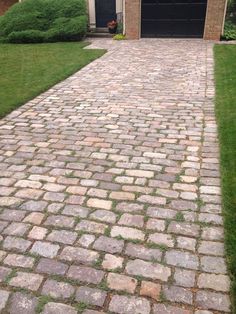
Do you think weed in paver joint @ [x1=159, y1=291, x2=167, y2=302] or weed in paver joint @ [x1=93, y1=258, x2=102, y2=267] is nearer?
weed in paver joint @ [x1=159, y1=291, x2=167, y2=302]

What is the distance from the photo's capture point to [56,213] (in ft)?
13.5

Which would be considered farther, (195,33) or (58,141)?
(195,33)

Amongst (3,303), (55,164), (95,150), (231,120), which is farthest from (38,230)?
(231,120)

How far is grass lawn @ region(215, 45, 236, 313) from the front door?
872cm

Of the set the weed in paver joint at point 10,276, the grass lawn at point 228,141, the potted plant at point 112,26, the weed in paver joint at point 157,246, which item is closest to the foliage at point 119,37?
the potted plant at point 112,26

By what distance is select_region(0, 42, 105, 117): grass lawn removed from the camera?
872cm

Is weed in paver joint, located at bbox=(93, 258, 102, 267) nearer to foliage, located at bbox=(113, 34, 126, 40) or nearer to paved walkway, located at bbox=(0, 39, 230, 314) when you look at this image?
paved walkway, located at bbox=(0, 39, 230, 314)

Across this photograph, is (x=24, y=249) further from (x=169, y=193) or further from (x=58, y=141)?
(x=58, y=141)

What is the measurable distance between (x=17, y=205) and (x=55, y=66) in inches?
335

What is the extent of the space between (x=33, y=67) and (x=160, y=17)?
9.39m

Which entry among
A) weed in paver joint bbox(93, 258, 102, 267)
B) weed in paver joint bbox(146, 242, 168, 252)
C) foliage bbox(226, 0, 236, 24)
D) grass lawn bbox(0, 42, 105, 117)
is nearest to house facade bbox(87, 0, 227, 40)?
foliage bbox(226, 0, 236, 24)

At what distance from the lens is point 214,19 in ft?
53.6

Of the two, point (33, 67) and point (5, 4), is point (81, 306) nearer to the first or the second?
point (33, 67)

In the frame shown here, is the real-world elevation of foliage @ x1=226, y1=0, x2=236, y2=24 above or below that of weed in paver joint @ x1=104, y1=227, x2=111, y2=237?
above
